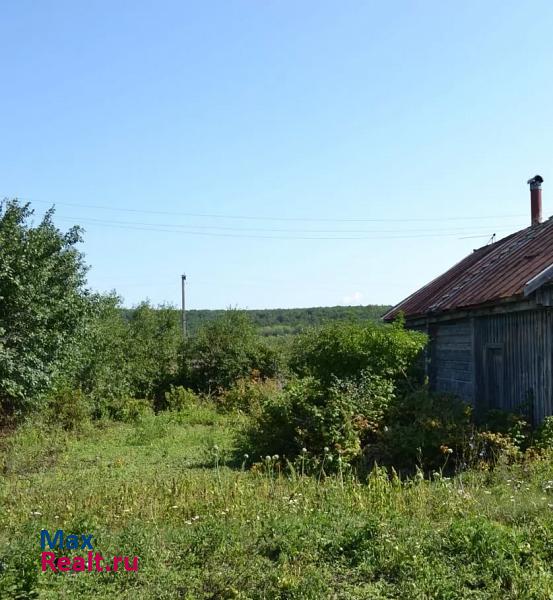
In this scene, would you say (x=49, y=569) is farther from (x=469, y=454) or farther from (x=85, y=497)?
(x=469, y=454)

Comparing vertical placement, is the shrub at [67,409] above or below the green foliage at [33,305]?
below

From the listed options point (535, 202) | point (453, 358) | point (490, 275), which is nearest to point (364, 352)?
point (453, 358)

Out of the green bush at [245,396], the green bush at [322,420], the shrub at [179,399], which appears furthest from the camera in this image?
the shrub at [179,399]

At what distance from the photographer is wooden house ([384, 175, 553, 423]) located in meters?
11.0

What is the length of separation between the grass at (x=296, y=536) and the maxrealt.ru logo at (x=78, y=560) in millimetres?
83

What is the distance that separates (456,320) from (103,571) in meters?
11.2

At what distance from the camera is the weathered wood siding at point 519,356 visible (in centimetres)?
1095

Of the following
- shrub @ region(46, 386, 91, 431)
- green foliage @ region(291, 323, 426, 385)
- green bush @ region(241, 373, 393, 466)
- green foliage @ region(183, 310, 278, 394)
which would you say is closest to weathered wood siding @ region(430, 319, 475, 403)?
green foliage @ region(291, 323, 426, 385)

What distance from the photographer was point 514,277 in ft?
40.2

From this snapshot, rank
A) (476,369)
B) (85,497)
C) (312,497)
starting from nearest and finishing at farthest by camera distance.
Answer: (312,497), (85,497), (476,369)

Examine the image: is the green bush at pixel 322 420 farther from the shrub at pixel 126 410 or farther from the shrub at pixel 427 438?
the shrub at pixel 126 410

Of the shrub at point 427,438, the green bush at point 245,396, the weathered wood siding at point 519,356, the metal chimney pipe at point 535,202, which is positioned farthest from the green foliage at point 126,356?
the metal chimney pipe at point 535,202

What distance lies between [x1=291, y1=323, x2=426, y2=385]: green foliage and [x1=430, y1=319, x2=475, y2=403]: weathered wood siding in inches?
57.0

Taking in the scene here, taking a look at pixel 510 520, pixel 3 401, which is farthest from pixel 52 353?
pixel 510 520
